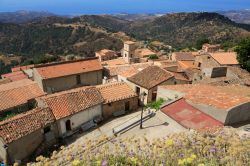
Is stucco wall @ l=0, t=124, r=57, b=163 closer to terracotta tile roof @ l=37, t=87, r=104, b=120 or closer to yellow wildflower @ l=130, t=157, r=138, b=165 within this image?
terracotta tile roof @ l=37, t=87, r=104, b=120

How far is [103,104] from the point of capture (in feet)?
65.5

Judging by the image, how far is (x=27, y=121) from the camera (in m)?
16.4

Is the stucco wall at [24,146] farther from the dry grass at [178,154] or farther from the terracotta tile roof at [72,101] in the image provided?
the dry grass at [178,154]

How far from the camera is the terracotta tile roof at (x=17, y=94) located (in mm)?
20734

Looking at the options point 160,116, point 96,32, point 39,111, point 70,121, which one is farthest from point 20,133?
point 96,32

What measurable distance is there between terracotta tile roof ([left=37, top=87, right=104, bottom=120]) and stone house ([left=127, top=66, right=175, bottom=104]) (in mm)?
4134

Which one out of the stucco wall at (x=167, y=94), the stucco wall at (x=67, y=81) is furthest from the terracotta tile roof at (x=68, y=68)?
the stucco wall at (x=167, y=94)

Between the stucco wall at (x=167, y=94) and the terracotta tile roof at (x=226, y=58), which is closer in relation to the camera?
the stucco wall at (x=167, y=94)

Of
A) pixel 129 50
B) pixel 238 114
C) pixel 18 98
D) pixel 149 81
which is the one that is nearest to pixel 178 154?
pixel 238 114

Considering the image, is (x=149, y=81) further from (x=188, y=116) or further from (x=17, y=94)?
(x=17, y=94)

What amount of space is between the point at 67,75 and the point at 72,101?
28.5ft

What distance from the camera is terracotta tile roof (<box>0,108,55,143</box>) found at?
49.6ft

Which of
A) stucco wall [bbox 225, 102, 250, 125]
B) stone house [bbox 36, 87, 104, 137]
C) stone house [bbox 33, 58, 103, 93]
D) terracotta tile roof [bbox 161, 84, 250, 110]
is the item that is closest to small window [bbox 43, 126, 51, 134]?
stone house [bbox 36, 87, 104, 137]

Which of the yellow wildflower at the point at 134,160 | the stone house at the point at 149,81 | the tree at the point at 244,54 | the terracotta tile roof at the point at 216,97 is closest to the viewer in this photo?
the yellow wildflower at the point at 134,160
